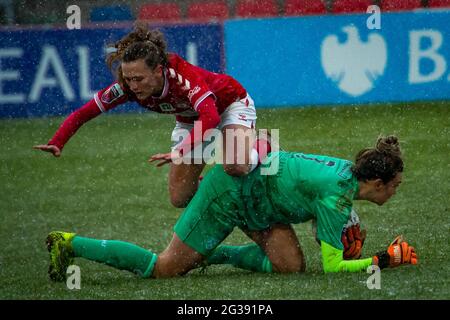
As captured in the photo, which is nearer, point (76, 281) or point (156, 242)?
point (76, 281)

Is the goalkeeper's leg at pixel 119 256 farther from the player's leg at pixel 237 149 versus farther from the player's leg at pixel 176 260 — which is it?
the player's leg at pixel 237 149

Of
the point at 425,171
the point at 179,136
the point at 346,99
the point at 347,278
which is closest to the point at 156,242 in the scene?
the point at 179,136

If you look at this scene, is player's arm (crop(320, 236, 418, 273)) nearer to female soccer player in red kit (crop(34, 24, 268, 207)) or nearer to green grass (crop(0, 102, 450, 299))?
green grass (crop(0, 102, 450, 299))

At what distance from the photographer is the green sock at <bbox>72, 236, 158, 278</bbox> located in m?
5.95

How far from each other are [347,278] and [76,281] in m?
1.53

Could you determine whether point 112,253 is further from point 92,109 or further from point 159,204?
point 159,204

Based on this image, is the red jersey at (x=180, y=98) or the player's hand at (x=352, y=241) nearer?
the player's hand at (x=352, y=241)

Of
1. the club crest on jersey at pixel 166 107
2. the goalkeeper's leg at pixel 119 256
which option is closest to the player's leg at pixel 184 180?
the club crest on jersey at pixel 166 107

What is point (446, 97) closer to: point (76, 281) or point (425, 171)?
point (425, 171)

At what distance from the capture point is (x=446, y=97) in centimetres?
1202

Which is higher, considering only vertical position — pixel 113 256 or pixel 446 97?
pixel 446 97

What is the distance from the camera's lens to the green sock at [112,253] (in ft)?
19.5

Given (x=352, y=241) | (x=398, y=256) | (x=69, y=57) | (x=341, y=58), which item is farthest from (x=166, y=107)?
(x=69, y=57)

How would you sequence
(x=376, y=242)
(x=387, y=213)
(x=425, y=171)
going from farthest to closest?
(x=425, y=171)
(x=387, y=213)
(x=376, y=242)
